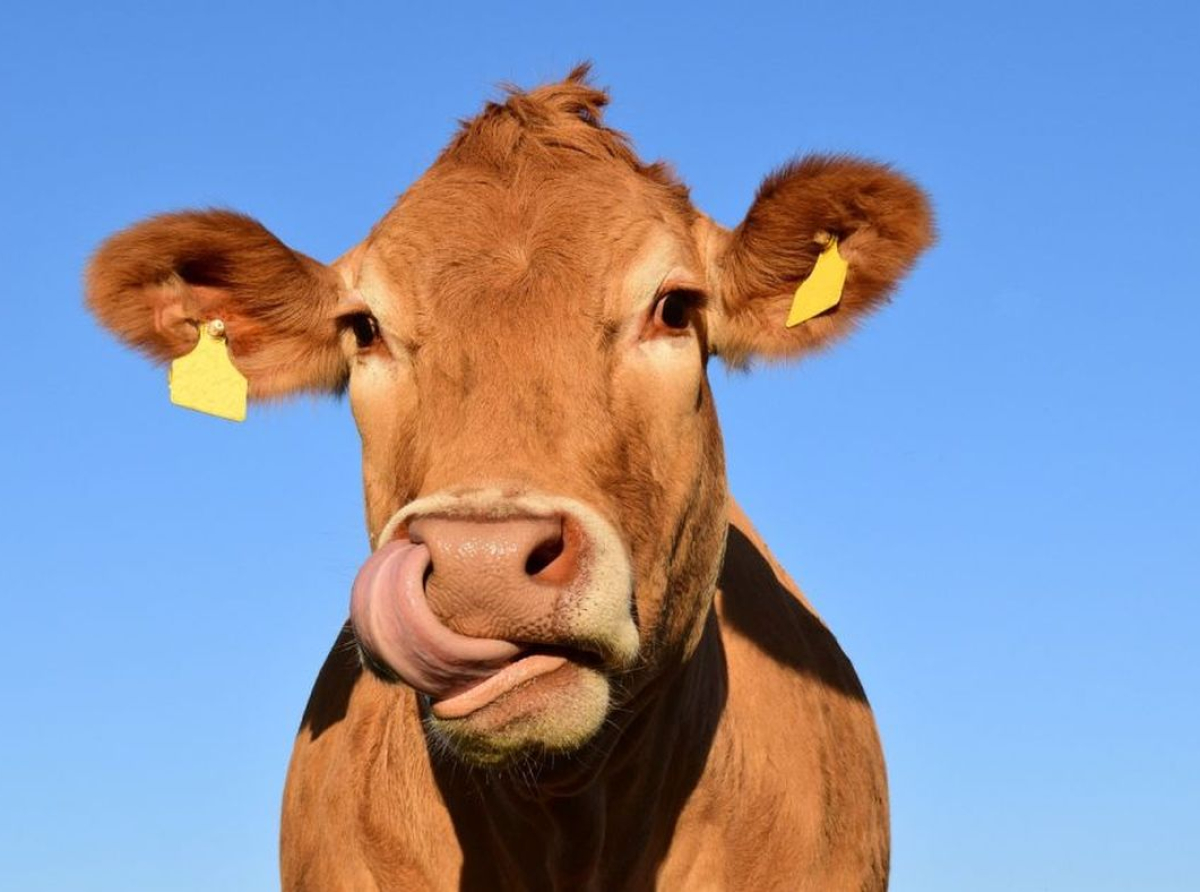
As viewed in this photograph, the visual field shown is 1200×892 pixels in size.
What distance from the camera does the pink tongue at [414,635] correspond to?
4250 mm

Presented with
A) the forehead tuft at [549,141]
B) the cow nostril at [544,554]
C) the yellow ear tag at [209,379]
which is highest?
the forehead tuft at [549,141]

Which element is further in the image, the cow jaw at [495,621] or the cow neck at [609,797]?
the cow neck at [609,797]

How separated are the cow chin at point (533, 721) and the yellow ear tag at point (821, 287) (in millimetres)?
2022

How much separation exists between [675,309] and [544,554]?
4.57ft

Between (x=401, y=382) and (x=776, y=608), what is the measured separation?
214 cm

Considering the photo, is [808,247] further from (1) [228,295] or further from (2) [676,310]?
(1) [228,295]

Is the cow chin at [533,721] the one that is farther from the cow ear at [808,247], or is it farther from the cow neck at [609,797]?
the cow ear at [808,247]

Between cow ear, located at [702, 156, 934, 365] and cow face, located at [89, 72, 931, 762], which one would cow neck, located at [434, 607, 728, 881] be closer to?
cow face, located at [89, 72, 931, 762]

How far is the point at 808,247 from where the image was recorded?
6.09 metres

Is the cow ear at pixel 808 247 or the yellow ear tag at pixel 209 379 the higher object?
the cow ear at pixel 808 247

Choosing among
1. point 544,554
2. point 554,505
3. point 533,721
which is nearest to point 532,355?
point 554,505

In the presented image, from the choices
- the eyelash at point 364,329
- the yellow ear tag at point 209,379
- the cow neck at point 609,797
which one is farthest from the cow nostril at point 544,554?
the yellow ear tag at point 209,379

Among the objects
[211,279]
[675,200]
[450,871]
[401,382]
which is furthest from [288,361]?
[450,871]

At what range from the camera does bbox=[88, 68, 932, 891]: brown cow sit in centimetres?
436
